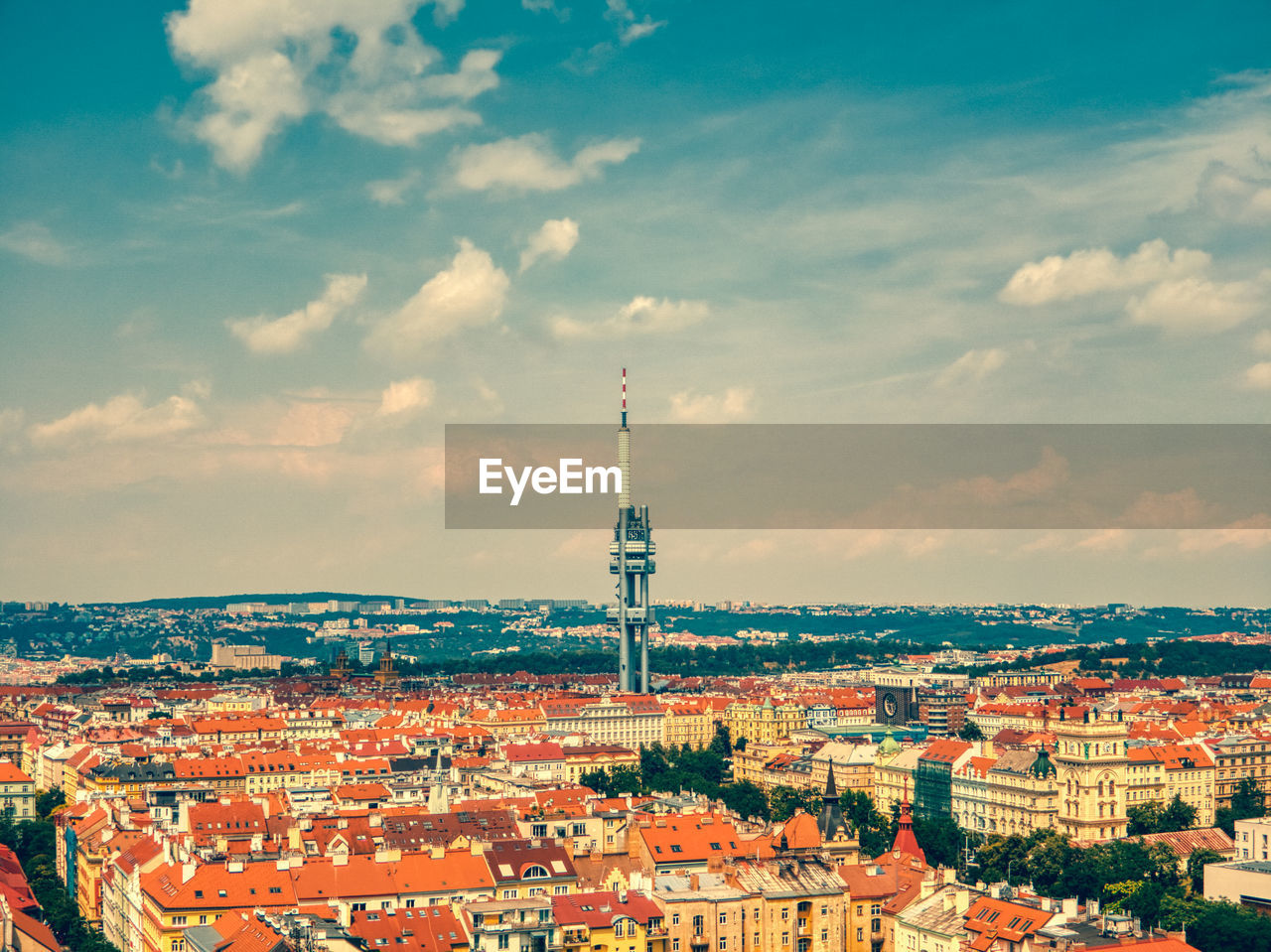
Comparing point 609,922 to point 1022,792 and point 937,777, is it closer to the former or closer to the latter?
point 1022,792

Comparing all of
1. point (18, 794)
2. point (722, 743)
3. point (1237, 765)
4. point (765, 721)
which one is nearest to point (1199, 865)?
point (1237, 765)

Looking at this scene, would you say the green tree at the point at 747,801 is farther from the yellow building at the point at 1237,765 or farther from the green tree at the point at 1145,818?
the yellow building at the point at 1237,765

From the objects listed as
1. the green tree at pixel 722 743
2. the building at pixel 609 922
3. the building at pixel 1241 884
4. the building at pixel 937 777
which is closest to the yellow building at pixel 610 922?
the building at pixel 609 922

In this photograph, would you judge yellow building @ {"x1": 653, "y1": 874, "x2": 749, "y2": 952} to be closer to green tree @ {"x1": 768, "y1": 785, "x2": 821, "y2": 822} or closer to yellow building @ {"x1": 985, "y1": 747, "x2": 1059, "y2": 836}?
yellow building @ {"x1": 985, "y1": 747, "x2": 1059, "y2": 836}

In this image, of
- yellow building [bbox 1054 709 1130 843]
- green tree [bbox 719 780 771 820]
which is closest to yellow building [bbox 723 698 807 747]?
green tree [bbox 719 780 771 820]

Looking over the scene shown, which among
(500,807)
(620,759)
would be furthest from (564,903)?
(620,759)

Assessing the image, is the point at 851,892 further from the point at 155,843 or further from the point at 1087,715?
the point at 1087,715

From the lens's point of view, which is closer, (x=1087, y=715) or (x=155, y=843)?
(x=155, y=843)
